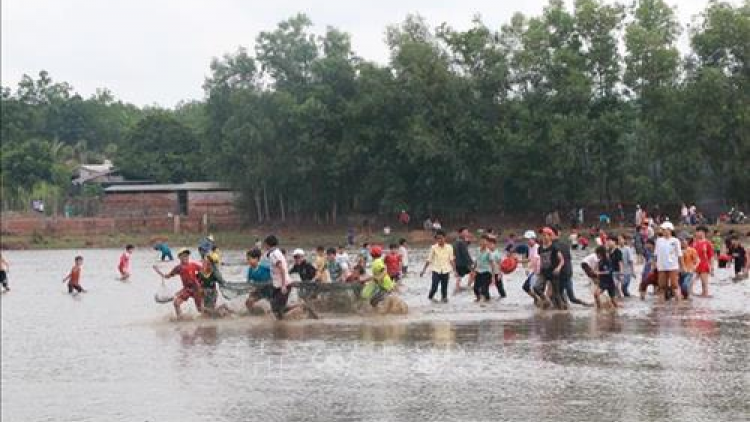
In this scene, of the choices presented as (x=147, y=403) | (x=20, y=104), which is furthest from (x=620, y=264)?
(x=20, y=104)

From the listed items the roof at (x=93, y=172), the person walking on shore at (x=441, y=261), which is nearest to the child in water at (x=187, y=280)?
the person walking on shore at (x=441, y=261)

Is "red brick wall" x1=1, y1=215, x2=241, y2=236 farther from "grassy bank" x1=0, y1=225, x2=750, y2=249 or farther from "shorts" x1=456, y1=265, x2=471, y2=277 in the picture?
"shorts" x1=456, y1=265, x2=471, y2=277

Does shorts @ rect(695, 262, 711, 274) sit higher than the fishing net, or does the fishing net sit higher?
shorts @ rect(695, 262, 711, 274)

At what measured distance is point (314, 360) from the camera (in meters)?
16.9

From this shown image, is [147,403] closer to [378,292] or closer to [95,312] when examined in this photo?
[378,292]

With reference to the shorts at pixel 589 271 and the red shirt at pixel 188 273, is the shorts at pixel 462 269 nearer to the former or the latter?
the shorts at pixel 589 271

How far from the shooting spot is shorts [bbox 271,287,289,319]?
22000mm

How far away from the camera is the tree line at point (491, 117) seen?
202 ft

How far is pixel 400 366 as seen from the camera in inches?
632

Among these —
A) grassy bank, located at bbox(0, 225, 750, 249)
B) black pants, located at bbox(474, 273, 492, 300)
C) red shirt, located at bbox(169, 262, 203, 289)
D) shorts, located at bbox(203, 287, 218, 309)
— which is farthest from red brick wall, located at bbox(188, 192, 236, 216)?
red shirt, located at bbox(169, 262, 203, 289)

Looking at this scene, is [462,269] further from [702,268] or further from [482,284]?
[702,268]

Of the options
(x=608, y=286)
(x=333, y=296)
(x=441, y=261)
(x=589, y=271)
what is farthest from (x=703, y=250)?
(x=333, y=296)

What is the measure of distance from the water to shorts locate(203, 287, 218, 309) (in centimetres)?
56

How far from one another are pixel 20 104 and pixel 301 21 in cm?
4086
